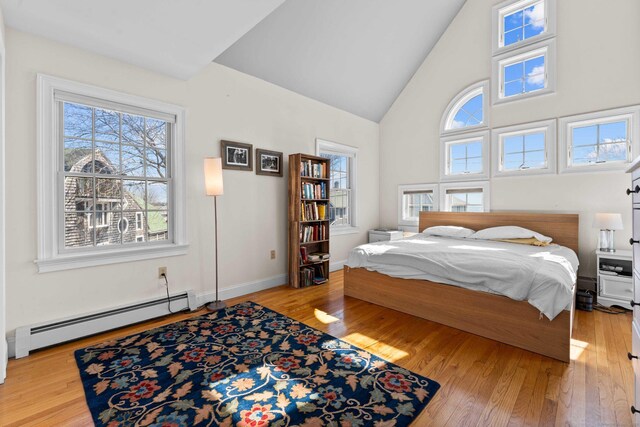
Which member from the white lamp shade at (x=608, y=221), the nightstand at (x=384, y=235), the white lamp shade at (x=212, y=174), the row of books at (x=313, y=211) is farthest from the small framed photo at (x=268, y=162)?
the white lamp shade at (x=608, y=221)

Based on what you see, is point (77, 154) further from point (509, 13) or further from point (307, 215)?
point (509, 13)

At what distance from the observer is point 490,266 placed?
2352mm

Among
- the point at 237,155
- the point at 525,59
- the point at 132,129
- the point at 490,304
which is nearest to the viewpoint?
the point at 490,304

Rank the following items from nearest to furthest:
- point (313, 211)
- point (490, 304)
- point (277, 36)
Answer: point (490, 304) < point (277, 36) < point (313, 211)

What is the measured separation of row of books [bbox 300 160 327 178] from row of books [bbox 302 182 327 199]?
128mm

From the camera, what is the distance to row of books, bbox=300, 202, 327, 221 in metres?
3.84

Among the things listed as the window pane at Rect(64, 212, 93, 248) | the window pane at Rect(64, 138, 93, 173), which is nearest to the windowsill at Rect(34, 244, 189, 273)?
the window pane at Rect(64, 212, 93, 248)

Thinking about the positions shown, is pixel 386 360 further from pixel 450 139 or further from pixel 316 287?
pixel 450 139

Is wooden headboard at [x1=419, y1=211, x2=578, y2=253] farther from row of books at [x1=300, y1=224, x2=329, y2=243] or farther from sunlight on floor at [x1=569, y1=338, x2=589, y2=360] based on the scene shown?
row of books at [x1=300, y1=224, x2=329, y2=243]

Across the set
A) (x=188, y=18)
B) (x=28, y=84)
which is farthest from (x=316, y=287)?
(x=28, y=84)

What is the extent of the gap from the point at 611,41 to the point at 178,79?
4684 millimetres

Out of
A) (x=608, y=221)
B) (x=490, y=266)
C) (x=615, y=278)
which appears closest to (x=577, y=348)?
(x=490, y=266)

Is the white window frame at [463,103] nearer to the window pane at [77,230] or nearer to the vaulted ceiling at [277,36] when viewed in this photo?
the vaulted ceiling at [277,36]

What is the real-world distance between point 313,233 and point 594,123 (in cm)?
357
